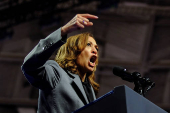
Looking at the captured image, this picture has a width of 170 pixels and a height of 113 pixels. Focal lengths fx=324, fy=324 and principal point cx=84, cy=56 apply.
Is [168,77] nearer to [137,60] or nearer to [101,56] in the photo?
[137,60]

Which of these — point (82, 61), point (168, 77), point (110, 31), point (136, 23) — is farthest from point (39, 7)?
point (82, 61)

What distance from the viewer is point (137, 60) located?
891 centimetres

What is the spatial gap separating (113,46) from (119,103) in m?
7.59

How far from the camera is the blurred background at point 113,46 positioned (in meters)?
8.38

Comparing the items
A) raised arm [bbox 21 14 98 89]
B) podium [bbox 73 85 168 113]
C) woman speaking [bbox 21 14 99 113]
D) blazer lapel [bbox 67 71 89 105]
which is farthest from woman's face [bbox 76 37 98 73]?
podium [bbox 73 85 168 113]

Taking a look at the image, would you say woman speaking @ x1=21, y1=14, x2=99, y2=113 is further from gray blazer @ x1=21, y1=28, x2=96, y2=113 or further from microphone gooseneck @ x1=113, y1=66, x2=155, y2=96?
microphone gooseneck @ x1=113, y1=66, x2=155, y2=96

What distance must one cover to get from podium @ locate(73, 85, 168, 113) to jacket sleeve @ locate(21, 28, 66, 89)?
32 centimetres

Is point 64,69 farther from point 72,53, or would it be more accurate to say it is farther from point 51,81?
point 51,81

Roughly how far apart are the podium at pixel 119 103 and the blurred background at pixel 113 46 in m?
6.69

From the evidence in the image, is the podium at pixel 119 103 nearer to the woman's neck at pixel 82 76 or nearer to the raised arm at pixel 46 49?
the raised arm at pixel 46 49

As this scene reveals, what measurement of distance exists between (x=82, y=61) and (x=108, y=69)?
269 inches

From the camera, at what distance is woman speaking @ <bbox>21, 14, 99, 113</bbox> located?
1558 millimetres

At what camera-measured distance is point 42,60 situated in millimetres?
1569

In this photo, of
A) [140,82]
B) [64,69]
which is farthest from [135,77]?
[64,69]
